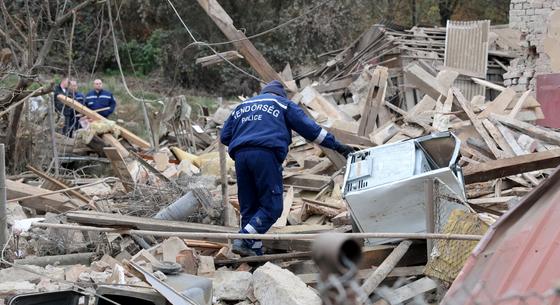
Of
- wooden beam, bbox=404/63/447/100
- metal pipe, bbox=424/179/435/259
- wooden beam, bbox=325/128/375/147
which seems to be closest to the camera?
metal pipe, bbox=424/179/435/259

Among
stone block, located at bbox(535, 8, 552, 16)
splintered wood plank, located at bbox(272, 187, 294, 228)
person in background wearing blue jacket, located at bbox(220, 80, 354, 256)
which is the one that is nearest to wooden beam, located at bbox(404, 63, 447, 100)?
stone block, located at bbox(535, 8, 552, 16)

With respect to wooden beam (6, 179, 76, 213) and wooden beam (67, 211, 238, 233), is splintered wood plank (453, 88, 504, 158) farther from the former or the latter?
wooden beam (6, 179, 76, 213)

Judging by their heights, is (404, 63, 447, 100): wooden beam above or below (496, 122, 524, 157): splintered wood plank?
below

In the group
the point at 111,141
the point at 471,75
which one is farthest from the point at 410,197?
the point at 471,75

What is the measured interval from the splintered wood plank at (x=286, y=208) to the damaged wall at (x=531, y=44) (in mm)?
7858

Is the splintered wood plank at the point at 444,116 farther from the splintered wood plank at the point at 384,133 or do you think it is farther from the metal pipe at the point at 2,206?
the metal pipe at the point at 2,206

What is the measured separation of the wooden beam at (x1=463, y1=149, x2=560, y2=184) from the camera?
6094 mm

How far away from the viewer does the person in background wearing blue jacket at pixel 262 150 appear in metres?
6.29

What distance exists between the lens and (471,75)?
1553 cm

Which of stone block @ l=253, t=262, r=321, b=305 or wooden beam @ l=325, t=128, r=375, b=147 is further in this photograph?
wooden beam @ l=325, t=128, r=375, b=147

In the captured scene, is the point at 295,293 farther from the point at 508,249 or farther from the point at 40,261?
the point at 40,261

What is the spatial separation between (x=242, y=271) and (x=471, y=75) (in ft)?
35.4

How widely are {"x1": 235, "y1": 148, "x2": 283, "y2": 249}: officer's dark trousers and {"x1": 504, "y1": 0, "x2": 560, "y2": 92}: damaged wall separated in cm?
944

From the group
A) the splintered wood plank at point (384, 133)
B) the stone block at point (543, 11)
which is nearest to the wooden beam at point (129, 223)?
the splintered wood plank at point (384, 133)
